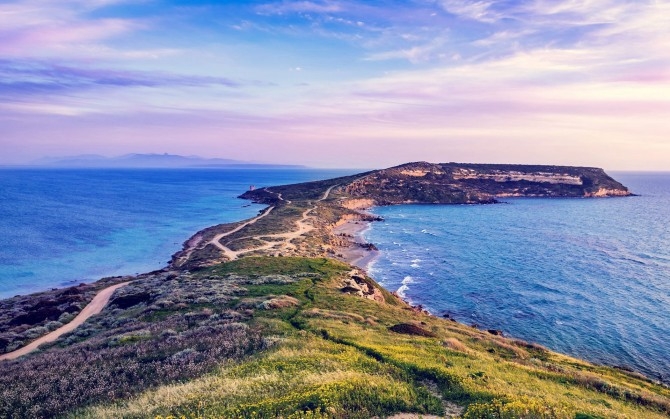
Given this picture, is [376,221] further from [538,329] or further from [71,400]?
[71,400]

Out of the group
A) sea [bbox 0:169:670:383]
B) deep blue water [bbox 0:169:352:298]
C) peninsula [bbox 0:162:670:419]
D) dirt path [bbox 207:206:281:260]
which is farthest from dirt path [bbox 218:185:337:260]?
peninsula [bbox 0:162:670:419]

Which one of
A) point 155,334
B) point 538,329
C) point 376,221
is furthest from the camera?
point 376,221

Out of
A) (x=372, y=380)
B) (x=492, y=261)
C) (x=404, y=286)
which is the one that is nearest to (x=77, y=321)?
(x=372, y=380)

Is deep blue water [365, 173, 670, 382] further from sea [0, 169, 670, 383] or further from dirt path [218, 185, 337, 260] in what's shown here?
dirt path [218, 185, 337, 260]

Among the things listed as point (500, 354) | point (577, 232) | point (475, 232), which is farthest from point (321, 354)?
point (577, 232)

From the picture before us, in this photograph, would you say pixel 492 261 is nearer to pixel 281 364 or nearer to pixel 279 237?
pixel 279 237

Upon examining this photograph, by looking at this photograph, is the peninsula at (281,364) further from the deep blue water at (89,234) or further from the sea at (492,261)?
the deep blue water at (89,234)

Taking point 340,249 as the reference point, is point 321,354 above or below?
above

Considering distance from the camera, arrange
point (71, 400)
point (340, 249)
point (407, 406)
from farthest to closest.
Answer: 1. point (340, 249)
2. point (71, 400)
3. point (407, 406)
